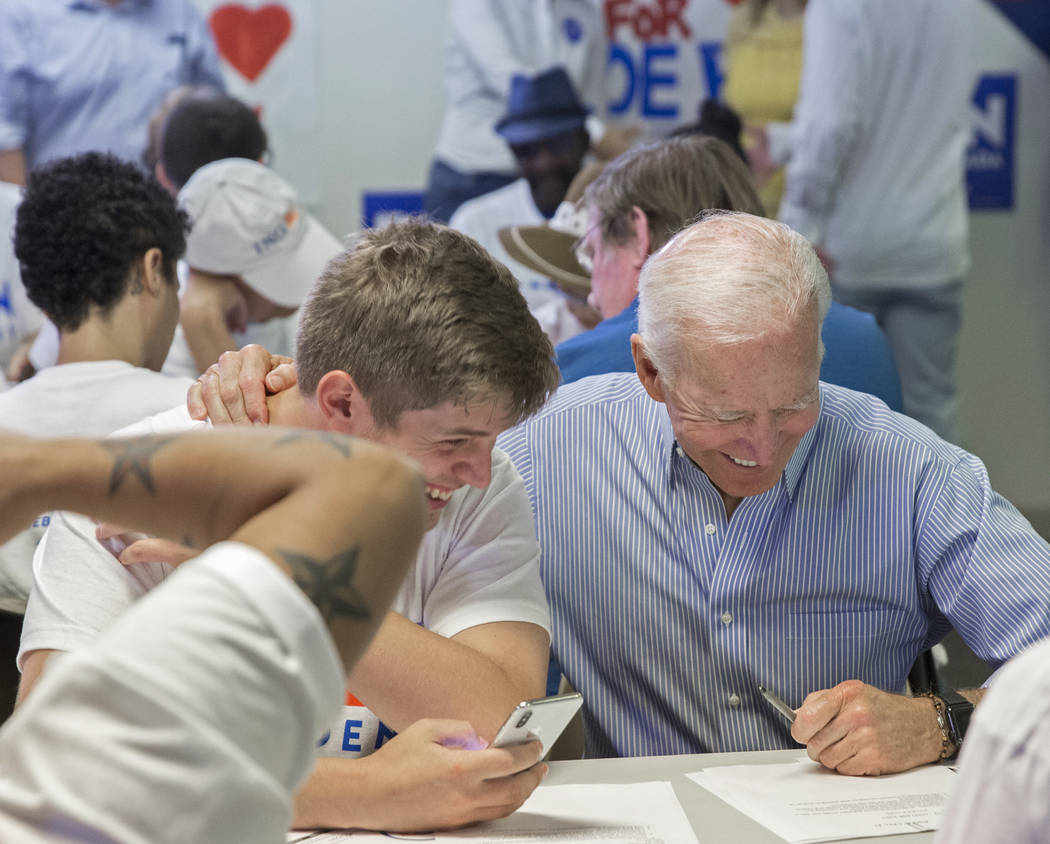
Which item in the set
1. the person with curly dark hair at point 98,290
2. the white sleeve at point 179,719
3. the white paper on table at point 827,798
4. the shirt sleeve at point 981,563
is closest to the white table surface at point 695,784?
the white paper on table at point 827,798

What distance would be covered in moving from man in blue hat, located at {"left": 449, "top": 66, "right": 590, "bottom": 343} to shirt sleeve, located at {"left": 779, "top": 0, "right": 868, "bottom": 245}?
101 cm

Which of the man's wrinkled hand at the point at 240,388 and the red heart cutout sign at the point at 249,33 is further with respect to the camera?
the red heart cutout sign at the point at 249,33

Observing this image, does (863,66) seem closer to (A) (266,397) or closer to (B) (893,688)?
(B) (893,688)

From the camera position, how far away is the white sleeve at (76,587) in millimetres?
1481

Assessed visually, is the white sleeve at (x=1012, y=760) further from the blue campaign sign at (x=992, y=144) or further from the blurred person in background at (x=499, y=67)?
the blue campaign sign at (x=992, y=144)

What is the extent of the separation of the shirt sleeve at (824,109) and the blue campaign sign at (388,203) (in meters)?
1.75

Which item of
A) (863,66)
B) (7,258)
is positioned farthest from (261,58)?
(863,66)

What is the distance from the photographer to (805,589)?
200cm

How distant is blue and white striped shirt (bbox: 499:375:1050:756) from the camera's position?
→ 1.96m

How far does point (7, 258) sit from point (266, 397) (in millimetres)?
2354

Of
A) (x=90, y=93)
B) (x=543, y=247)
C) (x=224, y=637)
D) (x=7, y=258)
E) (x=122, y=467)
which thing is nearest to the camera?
(x=224, y=637)

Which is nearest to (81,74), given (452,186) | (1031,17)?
(452,186)

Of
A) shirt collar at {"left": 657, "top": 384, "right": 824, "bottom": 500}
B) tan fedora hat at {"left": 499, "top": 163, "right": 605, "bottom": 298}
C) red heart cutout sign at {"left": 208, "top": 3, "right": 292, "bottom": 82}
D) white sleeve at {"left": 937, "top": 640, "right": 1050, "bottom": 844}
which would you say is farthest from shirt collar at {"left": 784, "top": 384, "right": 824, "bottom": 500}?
red heart cutout sign at {"left": 208, "top": 3, "right": 292, "bottom": 82}

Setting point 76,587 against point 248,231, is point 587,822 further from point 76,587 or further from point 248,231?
point 248,231
